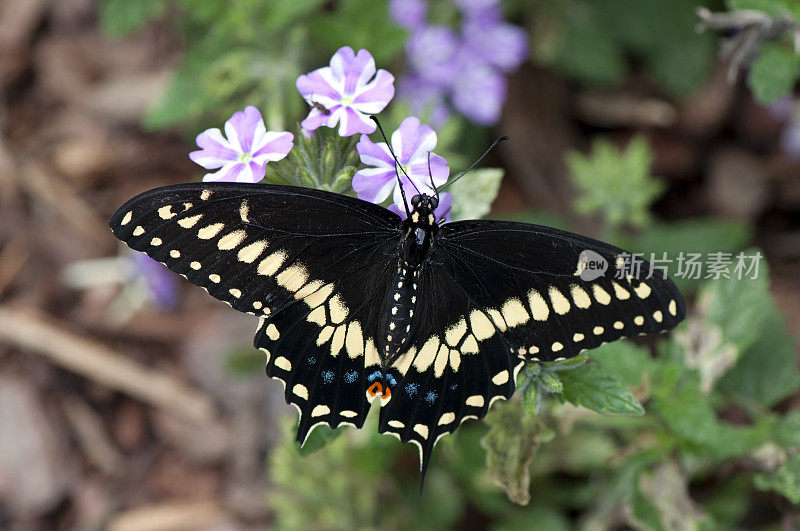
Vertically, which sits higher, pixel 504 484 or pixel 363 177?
pixel 363 177

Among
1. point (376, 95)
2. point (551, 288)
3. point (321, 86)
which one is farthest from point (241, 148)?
point (551, 288)

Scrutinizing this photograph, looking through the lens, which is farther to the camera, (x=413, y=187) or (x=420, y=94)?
(x=420, y=94)

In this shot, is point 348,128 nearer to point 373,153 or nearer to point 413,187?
point 373,153

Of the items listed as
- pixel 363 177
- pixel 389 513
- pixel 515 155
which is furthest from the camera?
pixel 515 155

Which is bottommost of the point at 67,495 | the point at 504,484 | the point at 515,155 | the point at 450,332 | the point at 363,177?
the point at 67,495

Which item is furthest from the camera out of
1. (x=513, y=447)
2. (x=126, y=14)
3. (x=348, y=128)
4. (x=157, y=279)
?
(x=157, y=279)

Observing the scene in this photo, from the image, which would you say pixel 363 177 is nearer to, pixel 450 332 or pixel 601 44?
pixel 450 332

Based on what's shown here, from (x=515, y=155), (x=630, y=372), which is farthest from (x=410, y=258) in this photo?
(x=515, y=155)

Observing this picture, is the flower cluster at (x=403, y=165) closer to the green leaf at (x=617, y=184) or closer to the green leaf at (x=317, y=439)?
the green leaf at (x=317, y=439)
